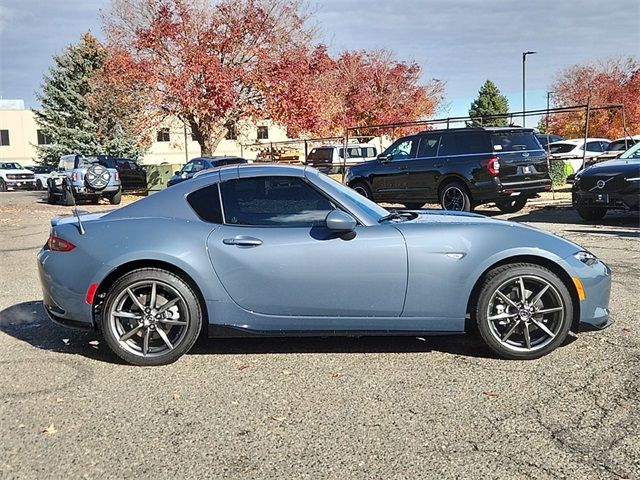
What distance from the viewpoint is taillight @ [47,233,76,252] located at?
4668 mm

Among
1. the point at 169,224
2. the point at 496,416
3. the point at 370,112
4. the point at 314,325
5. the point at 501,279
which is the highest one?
the point at 370,112

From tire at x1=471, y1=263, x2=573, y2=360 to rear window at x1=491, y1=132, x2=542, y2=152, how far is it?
9332 mm

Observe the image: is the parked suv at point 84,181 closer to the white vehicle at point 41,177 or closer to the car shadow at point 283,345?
the white vehicle at point 41,177

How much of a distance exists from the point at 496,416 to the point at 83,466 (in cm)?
221

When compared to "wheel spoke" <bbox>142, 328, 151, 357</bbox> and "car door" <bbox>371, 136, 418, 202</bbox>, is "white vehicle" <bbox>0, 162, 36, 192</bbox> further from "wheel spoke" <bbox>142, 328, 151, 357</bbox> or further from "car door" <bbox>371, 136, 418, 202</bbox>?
"wheel spoke" <bbox>142, 328, 151, 357</bbox>

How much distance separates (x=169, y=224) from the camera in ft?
15.2

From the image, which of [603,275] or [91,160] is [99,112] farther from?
[603,275]

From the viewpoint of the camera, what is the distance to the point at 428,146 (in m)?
14.2

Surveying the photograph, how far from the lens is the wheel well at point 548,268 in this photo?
14.8 feet

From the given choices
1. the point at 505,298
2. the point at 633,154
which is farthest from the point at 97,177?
the point at 505,298

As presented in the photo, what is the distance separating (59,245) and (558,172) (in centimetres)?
2007

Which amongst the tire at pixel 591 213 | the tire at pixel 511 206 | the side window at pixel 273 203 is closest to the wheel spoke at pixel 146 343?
the side window at pixel 273 203

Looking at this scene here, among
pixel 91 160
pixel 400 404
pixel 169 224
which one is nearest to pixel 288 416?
pixel 400 404

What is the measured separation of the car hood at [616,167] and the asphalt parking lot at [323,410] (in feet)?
21.2
